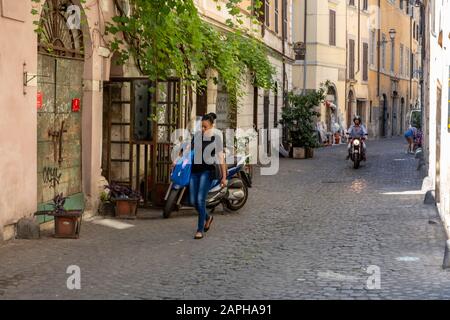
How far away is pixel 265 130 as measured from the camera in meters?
27.3

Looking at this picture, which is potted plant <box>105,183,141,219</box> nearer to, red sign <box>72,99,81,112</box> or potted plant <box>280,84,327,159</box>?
red sign <box>72,99,81,112</box>

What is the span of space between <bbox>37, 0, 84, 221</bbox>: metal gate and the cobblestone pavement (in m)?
0.86

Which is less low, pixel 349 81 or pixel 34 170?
pixel 349 81

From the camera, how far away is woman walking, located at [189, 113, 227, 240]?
10.4 m

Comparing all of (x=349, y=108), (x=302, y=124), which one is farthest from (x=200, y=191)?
(x=349, y=108)

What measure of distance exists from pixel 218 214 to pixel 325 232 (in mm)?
2472

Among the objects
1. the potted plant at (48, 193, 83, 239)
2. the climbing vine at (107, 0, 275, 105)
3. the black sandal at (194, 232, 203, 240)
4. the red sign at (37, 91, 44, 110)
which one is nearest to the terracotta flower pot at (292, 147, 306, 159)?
the climbing vine at (107, 0, 275, 105)

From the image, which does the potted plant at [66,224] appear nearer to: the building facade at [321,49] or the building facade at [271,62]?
the building facade at [271,62]

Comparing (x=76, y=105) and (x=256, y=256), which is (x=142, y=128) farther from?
(x=256, y=256)

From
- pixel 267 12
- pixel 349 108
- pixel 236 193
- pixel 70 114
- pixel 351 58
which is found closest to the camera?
pixel 70 114

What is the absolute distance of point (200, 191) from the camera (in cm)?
1046

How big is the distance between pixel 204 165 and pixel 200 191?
0.34 metres
